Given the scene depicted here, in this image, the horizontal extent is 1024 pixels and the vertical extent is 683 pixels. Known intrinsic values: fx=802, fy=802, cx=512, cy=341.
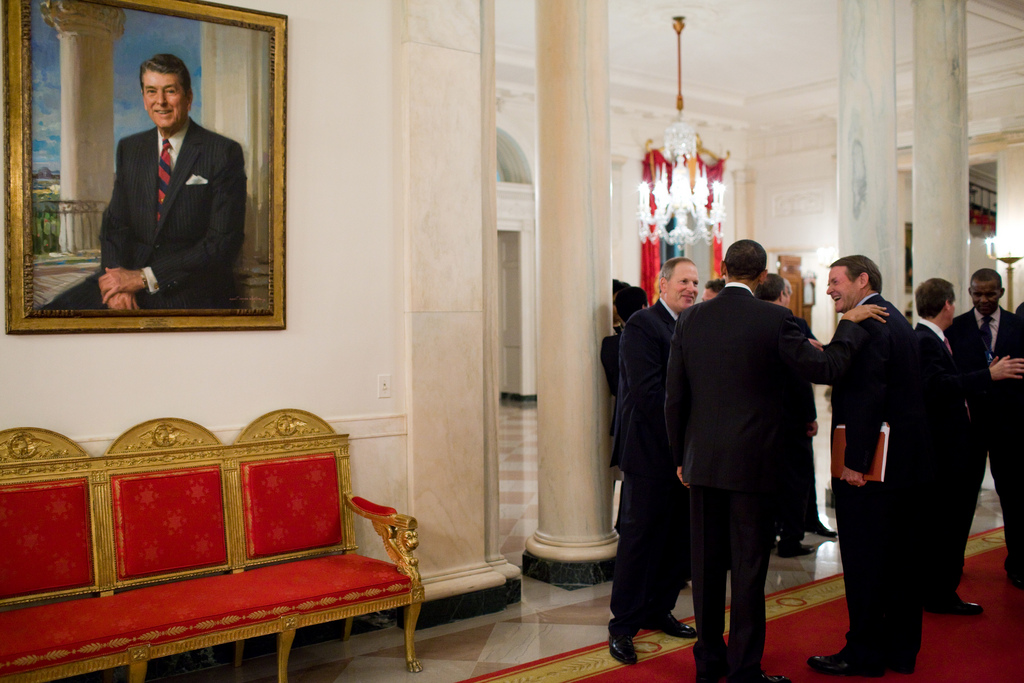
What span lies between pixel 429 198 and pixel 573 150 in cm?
110

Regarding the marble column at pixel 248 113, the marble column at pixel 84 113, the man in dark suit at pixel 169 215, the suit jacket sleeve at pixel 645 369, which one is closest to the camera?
the marble column at pixel 84 113

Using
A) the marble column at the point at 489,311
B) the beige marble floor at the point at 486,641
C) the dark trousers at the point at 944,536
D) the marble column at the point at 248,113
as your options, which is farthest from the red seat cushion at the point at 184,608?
the dark trousers at the point at 944,536

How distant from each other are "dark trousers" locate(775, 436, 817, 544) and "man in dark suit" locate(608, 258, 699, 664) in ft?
4.53

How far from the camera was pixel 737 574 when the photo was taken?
10.6ft

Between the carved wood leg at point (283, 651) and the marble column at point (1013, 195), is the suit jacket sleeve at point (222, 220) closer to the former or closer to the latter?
the carved wood leg at point (283, 651)

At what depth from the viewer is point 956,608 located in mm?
4277

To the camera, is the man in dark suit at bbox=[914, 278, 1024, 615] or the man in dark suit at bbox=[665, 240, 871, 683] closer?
the man in dark suit at bbox=[665, 240, 871, 683]

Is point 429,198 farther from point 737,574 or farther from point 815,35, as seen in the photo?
point 815,35

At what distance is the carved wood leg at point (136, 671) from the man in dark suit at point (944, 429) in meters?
3.81

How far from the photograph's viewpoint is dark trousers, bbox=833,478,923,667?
135 inches

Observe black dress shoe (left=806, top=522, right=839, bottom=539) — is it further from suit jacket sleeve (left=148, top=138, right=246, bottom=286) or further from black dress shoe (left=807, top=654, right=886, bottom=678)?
suit jacket sleeve (left=148, top=138, right=246, bottom=286)

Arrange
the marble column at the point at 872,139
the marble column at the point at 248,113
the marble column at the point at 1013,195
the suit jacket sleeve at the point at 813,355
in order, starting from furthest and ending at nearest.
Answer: the marble column at the point at 1013,195 → the marble column at the point at 872,139 → the marble column at the point at 248,113 → the suit jacket sleeve at the point at 813,355

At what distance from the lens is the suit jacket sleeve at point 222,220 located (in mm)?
3670

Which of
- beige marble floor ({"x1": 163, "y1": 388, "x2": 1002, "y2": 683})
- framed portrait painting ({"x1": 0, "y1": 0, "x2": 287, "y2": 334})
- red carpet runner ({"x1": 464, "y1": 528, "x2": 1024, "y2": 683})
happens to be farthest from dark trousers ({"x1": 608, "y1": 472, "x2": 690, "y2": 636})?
framed portrait painting ({"x1": 0, "y1": 0, "x2": 287, "y2": 334})
